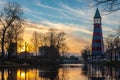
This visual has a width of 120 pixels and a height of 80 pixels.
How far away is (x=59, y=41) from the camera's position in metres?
132

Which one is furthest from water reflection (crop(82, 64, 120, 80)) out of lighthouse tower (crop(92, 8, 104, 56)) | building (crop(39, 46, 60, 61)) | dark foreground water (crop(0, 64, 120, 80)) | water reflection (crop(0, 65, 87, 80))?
building (crop(39, 46, 60, 61))

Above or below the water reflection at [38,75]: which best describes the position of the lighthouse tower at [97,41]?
above

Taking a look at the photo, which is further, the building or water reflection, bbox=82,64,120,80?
the building

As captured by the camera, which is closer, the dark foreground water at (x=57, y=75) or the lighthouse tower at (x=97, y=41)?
the dark foreground water at (x=57, y=75)

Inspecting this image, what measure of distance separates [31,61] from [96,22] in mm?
36849

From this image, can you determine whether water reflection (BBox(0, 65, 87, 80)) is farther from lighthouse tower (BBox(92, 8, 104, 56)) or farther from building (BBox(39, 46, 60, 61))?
building (BBox(39, 46, 60, 61))

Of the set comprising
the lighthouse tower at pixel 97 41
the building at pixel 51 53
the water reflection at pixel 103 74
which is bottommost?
the water reflection at pixel 103 74

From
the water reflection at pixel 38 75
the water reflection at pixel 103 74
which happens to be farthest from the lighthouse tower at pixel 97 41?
the water reflection at pixel 38 75

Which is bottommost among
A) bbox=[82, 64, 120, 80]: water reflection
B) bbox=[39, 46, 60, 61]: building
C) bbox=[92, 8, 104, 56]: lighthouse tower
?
bbox=[82, 64, 120, 80]: water reflection

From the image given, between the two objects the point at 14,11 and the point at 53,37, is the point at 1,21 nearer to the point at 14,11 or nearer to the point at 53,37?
the point at 14,11

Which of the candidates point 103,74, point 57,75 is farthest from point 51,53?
point 57,75

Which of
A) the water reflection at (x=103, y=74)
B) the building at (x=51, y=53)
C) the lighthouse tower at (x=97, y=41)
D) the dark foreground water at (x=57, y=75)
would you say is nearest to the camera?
the water reflection at (x=103, y=74)

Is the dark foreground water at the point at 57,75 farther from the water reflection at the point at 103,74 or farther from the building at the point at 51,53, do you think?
the building at the point at 51,53

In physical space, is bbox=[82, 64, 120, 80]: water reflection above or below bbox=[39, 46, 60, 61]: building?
below
